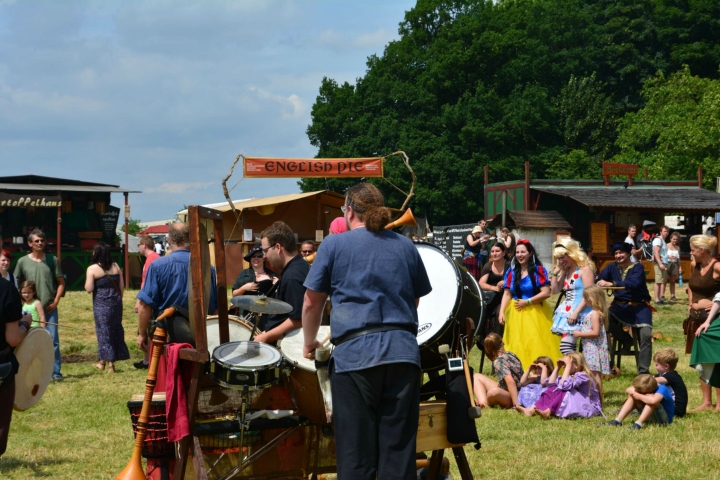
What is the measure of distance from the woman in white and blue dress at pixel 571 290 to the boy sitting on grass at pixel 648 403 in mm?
1439

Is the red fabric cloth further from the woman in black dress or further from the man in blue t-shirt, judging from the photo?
the woman in black dress

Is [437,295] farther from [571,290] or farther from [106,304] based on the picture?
[106,304]

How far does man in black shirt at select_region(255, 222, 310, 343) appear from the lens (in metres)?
5.34

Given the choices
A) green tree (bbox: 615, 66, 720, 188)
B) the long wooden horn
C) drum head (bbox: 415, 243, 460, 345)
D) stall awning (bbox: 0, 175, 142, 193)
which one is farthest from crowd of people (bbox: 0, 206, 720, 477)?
green tree (bbox: 615, 66, 720, 188)

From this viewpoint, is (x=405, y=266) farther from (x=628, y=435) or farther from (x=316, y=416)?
(x=628, y=435)

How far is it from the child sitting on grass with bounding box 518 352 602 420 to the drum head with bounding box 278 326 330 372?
374 cm

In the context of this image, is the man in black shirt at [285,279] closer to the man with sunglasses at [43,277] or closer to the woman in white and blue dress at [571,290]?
the woman in white and blue dress at [571,290]

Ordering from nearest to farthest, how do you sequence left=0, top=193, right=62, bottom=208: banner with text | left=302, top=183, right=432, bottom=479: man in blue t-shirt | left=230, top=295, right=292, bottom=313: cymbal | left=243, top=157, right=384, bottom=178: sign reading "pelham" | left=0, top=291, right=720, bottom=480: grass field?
left=302, top=183, right=432, bottom=479: man in blue t-shirt, left=230, top=295, right=292, bottom=313: cymbal, left=0, top=291, right=720, bottom=480: grass field, left=243, top=157, right=384, bottom=178: sign reading "pelham", left=0, top=193, right=62, bottom=208: banner with text

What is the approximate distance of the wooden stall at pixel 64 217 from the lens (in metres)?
24.7

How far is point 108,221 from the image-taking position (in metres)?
26.9

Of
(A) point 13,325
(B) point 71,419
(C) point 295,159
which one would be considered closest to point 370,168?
(C) point 295,159

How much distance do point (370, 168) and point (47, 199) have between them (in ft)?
32.7

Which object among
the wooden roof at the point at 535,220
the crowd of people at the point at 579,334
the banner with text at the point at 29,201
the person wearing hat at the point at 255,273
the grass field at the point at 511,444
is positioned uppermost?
the banner with text at the point at 29,201

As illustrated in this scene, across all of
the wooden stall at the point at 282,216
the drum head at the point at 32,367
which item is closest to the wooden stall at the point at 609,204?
the wooden stall at the point at 282,216
